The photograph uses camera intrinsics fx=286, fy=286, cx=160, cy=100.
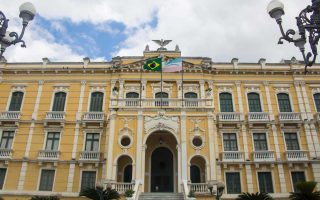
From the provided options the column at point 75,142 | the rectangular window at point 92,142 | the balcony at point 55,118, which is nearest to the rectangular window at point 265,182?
the rectangular window at point 92,142

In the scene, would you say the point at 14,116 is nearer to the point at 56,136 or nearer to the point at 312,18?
the point at 56,136

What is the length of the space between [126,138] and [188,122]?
4.95 metres

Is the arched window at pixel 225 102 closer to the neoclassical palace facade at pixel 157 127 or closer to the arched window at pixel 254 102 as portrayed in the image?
the neoclassical palace facade at pixel 157 127

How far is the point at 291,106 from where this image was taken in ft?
83.8

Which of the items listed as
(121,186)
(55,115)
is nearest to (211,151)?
(121,186)

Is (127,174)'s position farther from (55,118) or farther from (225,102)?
(225,102)

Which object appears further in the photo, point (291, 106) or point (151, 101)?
point (291, 106)

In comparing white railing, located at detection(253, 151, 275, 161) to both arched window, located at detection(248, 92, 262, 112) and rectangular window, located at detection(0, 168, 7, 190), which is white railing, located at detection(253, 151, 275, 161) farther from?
rectangular window, located at detection(0, 168, 7, 190)

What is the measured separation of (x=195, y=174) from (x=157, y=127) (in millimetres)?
5231

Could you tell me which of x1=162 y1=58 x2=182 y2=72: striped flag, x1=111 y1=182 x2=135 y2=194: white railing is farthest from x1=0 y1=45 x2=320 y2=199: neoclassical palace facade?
x1=162 y1=58 x2=182 y2=72: striped flag

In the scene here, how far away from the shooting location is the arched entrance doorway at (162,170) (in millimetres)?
23016

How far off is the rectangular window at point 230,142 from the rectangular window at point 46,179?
14.4 metres

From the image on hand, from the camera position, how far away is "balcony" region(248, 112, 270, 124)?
24.4 m

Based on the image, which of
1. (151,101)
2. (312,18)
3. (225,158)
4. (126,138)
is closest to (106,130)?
(126,138)
